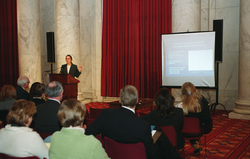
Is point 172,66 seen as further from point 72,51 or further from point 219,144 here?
point 72,51

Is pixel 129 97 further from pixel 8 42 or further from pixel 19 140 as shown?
pixel 8 42

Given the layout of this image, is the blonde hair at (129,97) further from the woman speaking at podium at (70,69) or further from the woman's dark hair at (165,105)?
the woman speaking at podium at (70,69)

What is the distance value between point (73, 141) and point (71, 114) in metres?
0.22

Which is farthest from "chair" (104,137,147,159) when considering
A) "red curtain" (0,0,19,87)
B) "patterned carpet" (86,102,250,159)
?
"red curtain" (0,0,19,87)

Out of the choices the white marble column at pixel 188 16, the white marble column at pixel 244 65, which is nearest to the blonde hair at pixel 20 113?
the white marble column at pixel 244 65

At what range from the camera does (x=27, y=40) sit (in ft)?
26.6

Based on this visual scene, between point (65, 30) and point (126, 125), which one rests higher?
point (65, 30)

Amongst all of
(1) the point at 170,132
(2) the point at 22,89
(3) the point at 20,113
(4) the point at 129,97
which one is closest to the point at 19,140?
(3) the point at 20,113

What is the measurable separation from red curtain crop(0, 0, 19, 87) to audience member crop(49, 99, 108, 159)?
8.06 meters

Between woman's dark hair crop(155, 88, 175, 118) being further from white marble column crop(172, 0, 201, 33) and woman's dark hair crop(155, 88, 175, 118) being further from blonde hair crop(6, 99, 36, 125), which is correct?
white marble column crop(172, 0, 201, 33)

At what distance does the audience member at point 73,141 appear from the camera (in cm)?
168

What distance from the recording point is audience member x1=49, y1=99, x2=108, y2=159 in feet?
5.51

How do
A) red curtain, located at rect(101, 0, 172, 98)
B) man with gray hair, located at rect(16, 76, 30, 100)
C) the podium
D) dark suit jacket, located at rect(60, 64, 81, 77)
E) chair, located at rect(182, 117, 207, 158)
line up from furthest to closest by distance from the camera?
1. red curtain, located at rect(101, 0, 172, 98)
2. dark suit jacket, located at rect(60, 64, 81, 77)
3. the podium
4. man with gray hair, located at rect(16, 76, 30, 100)
5. chair, located at rect(182, 117, 207, 158)

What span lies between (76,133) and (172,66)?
523 centimetres
